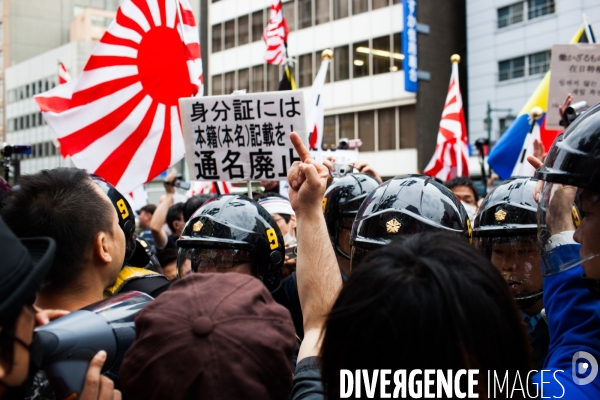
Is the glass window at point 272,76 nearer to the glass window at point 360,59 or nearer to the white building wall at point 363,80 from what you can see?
the white building wall at point 363,80

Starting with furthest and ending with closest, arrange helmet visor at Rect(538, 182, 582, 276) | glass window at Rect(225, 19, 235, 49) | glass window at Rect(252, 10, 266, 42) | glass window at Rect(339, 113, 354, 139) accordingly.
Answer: glass window at Rect(225, 19, 235, 49)
glass window at Rect(252, 10, 266, 42)
glass window at Rect(339, 113, 354, 139)
helmet visor at Rect(538, 182, 582, 276)

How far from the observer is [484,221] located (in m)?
3.36

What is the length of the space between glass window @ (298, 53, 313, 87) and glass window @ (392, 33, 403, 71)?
4913 millimetres

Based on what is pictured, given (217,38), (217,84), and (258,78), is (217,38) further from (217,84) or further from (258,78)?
(258,78)

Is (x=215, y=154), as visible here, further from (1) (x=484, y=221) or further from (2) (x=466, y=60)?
(2) (x=466, y=60)

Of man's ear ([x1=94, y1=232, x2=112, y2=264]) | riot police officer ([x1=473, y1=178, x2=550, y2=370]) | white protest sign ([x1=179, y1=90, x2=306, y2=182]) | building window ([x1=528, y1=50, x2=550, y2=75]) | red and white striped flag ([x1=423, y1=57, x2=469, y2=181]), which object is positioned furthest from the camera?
building window ([x1=528, y1=50, x2=550, y2=75])

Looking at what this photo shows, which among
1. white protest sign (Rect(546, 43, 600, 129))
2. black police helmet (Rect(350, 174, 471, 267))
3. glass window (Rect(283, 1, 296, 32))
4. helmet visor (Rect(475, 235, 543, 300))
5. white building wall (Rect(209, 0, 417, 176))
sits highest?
glass window (Rect(283, 1, 296, 32))

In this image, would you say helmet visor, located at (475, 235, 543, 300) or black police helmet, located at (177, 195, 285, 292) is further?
black police helmet, located at (177, 195, 285, 292)

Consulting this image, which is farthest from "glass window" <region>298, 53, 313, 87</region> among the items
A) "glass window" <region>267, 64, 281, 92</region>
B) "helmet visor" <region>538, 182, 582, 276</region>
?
"helmet visor" <region>538, 182, 582, 276</region>

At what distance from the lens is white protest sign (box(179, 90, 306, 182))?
4.43 m

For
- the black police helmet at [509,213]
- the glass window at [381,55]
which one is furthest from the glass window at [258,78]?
the black police helmet at [509,213]

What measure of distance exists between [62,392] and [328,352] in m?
0.69

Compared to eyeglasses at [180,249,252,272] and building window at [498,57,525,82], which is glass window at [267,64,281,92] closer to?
building window at [498,57,525,82]

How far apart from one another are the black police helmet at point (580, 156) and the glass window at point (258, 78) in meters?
32.9
